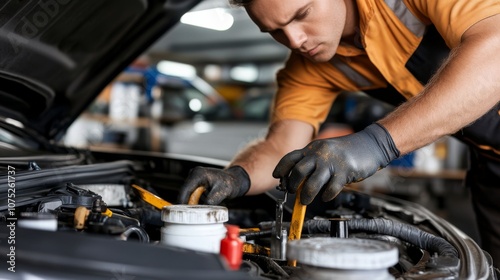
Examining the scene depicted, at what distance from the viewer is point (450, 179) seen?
439 cm

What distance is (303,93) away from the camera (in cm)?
166

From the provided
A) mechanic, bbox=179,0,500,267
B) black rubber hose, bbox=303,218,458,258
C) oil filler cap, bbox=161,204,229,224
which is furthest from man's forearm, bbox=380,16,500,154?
oil filler cap, bbox=161,204,229,224

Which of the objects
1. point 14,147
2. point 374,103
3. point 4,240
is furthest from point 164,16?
point 374,103

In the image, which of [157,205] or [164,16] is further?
[164,16]

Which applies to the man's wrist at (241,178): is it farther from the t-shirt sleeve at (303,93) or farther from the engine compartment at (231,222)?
the t-shirt sleeve at (303,93)

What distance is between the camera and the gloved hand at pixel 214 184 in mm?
1253

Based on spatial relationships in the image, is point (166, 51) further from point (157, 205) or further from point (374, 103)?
point (157, 205)

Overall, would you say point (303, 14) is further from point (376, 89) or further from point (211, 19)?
point (211, 19)

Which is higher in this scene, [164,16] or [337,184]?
[164,16]

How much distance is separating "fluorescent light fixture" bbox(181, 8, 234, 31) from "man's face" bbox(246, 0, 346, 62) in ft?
20.4

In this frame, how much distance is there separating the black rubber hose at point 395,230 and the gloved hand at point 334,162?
81 millimetres

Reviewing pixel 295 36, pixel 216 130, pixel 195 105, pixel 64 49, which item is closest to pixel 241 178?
pixel 295 36

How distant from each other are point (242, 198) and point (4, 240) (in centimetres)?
81

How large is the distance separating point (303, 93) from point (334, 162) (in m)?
0.70
